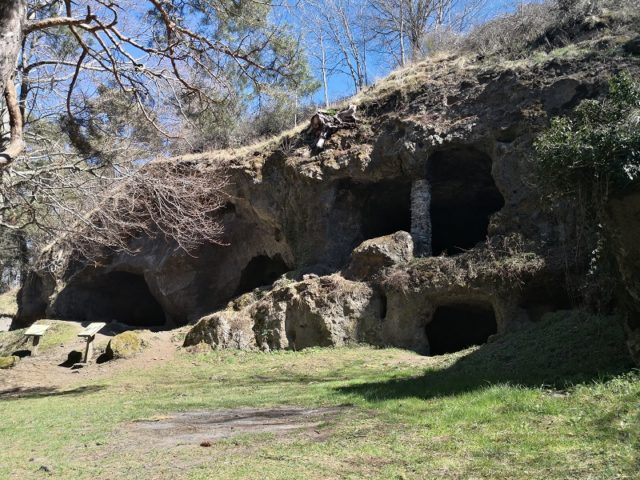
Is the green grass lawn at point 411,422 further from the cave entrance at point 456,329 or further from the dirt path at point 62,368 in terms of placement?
the cave entrance at point 456,329

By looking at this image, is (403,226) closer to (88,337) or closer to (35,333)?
(88,337)

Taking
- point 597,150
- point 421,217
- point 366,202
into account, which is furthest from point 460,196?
point 597,150

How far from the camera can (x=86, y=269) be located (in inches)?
965

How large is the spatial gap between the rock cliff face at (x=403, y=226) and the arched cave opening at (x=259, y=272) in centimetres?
6

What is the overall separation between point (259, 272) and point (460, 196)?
8455mm

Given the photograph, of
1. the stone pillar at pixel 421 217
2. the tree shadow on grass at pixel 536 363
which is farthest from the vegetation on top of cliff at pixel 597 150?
the stone pillar at pixel 421 217

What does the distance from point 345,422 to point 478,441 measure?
5.49 feet

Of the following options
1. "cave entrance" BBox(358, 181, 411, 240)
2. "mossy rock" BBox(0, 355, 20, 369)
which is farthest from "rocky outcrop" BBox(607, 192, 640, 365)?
"mossy rock" BBox(0, 355, 20, 369)

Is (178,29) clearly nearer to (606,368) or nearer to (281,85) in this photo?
(281,85)

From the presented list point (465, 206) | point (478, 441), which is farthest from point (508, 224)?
point (478, 441)

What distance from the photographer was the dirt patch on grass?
5845mm

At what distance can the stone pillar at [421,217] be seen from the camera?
51.6 feet

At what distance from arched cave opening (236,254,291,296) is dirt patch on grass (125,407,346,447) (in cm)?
1449

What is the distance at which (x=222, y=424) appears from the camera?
261 inches
